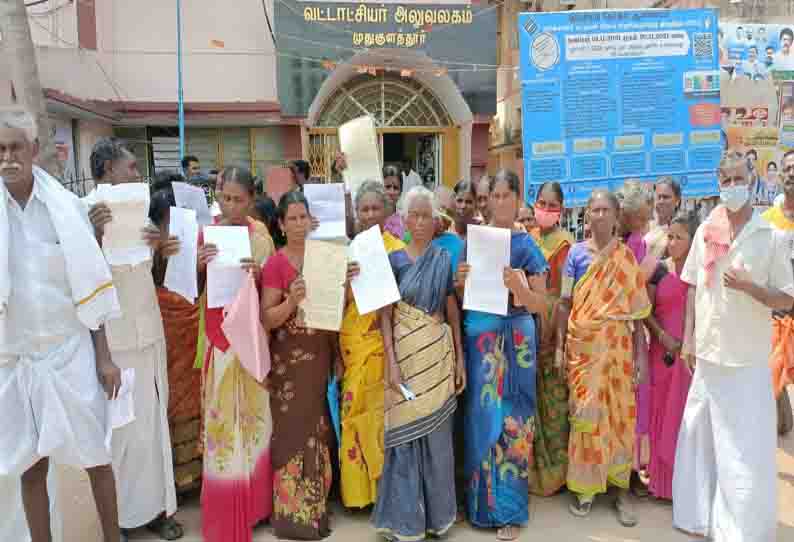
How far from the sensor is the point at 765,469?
9.52 feet

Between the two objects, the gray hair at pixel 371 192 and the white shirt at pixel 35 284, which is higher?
the gray hair at pixel 371 192

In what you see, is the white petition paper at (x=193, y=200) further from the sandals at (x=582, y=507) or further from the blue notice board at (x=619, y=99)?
the blue notice board at (x=619, y=99)

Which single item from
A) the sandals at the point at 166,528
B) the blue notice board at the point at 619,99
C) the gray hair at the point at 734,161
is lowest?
the sandals at the point at 166,528

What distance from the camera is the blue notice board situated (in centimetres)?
673

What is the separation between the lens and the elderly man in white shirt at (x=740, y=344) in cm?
286

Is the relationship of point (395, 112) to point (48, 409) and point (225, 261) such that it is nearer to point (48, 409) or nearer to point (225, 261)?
point (225, 261)

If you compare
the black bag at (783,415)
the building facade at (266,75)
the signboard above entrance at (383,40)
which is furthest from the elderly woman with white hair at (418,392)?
the signboard above entrance at (383,40)

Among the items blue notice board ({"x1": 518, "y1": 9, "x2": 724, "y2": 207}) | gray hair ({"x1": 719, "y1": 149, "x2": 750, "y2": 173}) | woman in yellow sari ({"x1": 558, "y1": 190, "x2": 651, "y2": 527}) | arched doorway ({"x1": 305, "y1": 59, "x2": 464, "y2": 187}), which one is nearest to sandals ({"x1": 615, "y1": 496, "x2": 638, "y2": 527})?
woman in yellow sari ({"x1": 558, "y1": 190, "x2": 651, "y2": 527})

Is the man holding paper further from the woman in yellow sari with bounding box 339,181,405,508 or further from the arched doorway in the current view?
the arched doorway

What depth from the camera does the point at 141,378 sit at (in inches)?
124

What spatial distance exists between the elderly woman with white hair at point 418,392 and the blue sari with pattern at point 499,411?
0.59ft

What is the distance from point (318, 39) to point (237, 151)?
2511 mm

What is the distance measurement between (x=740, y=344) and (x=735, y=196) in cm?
66

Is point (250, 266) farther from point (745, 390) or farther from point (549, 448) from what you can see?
point (745, 390)
